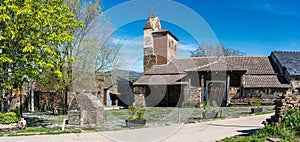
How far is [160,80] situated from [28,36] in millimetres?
16865

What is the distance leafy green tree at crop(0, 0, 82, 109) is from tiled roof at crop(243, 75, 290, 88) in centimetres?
1835

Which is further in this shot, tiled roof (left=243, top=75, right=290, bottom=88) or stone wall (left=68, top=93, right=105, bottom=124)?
tiled roof (left=243, top=75, right=290, bottom=88)

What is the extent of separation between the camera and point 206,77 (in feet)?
82.4

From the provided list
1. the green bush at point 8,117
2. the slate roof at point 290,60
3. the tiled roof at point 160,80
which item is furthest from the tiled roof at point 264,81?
the green bush at point 8,117

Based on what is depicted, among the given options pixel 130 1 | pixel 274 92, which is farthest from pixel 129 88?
pixel 130 1

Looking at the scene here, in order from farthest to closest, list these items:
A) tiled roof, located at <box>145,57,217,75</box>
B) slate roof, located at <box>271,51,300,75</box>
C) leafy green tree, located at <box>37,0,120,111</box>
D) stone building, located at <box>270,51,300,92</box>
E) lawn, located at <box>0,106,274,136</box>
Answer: tiled roof, located at <box>145,57,217,75</box>
slate roof, located at <box>271,51,300,75</box>
stone building, located at <box>270,51,300,92</box>
leafy green tree, located at <box>37,0,120,111</box>
lawn, located at <box>0,106,274,136</box>

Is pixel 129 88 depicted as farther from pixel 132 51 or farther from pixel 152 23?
pixel 132 51

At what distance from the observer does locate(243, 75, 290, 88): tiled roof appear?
2422cm

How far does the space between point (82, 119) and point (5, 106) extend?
11.9 feet

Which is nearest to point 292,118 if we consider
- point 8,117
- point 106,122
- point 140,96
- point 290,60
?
point 106,122

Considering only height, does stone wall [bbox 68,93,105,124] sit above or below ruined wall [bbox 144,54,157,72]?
below

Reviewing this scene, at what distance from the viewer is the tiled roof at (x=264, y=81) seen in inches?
954

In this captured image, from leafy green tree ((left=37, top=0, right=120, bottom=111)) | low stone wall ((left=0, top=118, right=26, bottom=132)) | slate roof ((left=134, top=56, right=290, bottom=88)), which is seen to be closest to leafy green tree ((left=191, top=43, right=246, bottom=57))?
slate roof ((left=134, top=56, right=290, bottom=88))

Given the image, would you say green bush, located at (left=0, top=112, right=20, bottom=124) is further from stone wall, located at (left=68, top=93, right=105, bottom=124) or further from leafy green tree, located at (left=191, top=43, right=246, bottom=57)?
leafy green tree, located at (left=191, top=43, right=246, bottom=57)
